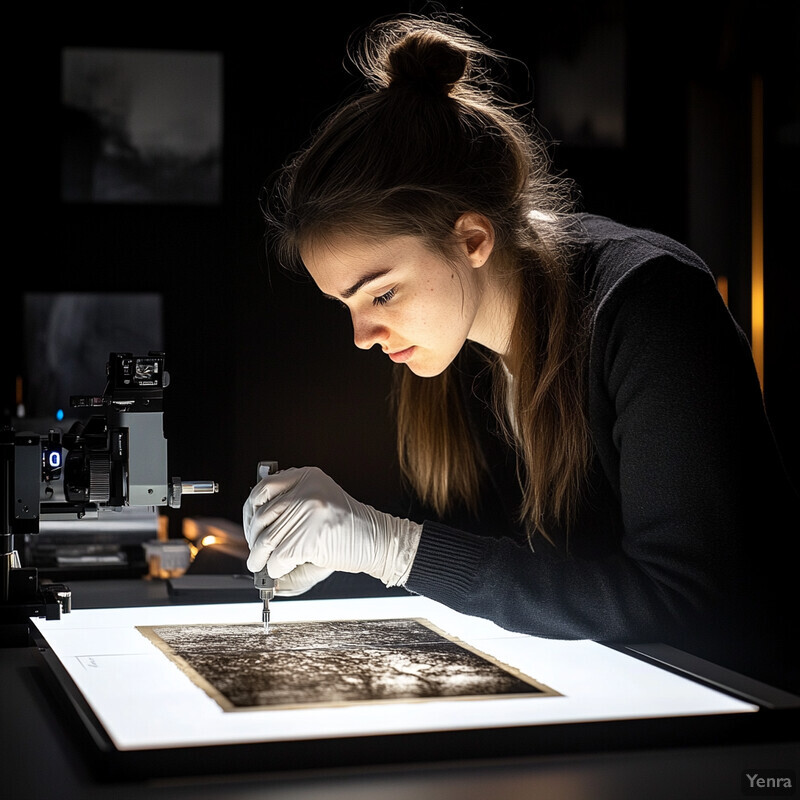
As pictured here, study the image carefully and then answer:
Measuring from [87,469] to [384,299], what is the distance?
447mm

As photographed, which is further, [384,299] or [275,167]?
→ [275,167]

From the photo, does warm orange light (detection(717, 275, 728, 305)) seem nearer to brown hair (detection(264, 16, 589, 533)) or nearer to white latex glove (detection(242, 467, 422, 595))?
brown hair (detection(264, 16, 589, 533))

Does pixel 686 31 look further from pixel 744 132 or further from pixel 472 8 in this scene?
pixel 472 8

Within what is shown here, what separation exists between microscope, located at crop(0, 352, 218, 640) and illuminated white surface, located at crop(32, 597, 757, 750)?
0.06m

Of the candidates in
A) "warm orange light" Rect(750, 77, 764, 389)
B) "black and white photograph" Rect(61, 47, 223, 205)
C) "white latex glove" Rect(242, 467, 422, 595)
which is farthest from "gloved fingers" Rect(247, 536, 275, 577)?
"black and white photograph" Rect(61, 47, 223, 205)

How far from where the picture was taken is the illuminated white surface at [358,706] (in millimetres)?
891

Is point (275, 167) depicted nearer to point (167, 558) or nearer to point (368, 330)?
point (167, 558)

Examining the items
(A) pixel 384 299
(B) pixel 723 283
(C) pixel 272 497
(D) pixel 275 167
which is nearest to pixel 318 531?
(C) pixel 272 497

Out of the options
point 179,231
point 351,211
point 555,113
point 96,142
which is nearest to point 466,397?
point 351,211

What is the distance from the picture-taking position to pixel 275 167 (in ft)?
12.0

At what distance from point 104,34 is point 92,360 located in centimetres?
110

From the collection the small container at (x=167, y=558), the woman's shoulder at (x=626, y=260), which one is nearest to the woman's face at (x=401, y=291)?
the woman's shoulder at (x=626, y=260)

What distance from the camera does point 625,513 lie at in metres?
1.35

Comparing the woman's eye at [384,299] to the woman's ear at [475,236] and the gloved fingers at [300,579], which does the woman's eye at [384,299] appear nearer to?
the woman's ear at [475,236]
